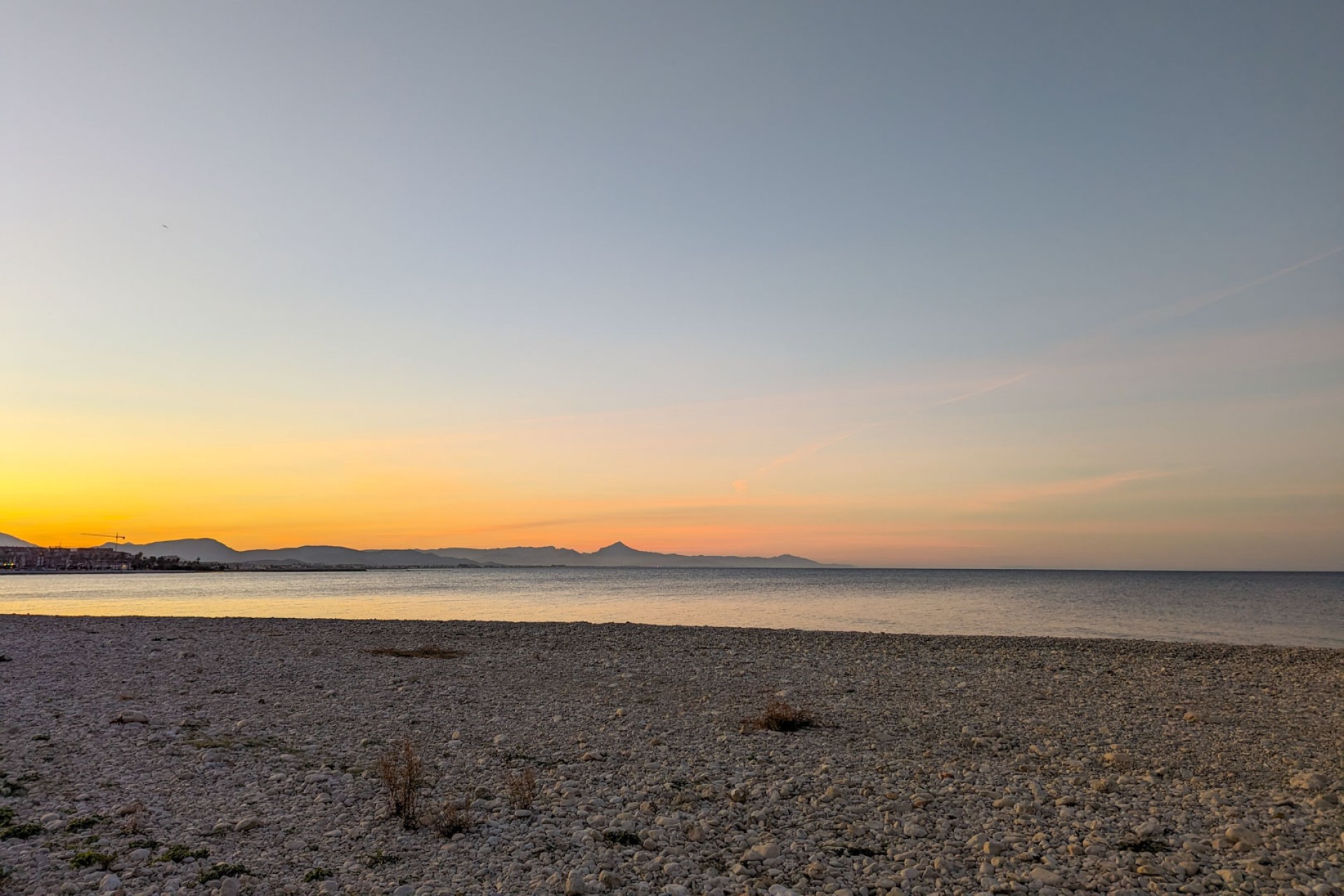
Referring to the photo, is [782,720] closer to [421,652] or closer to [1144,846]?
[1144,846]

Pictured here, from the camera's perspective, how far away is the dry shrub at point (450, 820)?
7855mm

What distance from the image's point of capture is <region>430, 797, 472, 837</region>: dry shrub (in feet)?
25.8

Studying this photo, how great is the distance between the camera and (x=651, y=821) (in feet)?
27.4

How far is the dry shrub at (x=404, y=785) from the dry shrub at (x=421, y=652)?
1148 cm

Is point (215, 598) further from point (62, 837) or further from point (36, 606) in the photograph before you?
point (62, 837)

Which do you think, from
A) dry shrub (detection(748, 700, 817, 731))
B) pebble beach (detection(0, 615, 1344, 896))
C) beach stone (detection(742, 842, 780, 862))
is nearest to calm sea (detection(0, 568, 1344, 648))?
pebble beach (detection(0, 615, 1344, 896))

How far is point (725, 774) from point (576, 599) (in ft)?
162

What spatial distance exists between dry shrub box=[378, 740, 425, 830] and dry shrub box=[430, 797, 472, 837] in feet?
0.74

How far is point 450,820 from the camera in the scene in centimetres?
795

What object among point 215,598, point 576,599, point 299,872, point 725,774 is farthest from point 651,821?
point 215,598

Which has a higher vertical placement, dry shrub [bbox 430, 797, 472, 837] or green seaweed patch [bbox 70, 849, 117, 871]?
green seaweed patch [bbox 70, 849, 117, 871]

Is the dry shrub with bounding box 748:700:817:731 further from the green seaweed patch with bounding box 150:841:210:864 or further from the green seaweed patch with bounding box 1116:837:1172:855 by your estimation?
the green seaweed patch with bounding box 150:841:210:864

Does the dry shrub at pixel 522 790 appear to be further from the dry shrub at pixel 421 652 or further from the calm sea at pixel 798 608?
the calm sea at pixel 798 608

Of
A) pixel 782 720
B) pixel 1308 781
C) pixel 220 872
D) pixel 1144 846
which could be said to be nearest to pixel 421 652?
pixel 782 720
